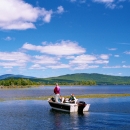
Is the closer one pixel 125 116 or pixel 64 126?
pixel 64 126

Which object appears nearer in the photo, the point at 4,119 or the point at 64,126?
the point at 64,126

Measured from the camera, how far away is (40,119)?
42656mm

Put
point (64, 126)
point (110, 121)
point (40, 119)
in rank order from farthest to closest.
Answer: point (40, 119) → point (110, 121) → point (64, 126)

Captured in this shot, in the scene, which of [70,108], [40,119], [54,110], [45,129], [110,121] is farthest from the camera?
[54,110]

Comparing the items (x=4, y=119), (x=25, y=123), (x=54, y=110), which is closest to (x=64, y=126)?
(x=25, y=123)

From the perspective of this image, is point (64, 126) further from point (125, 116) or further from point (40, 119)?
point (125, 116)

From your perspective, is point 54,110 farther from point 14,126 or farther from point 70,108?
point 14,126

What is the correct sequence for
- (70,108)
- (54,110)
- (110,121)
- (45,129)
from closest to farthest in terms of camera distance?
(45,129) < (110,121) < (70,108) < (54,110)

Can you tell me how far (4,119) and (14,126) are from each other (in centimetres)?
646

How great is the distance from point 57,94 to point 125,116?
17.0m

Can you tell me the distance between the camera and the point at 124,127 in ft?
114

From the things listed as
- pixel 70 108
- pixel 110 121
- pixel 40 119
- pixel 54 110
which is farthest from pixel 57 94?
pixel 110 121

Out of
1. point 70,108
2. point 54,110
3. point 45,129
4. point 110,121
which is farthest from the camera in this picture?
point 54,110

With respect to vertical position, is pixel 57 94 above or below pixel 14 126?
above
